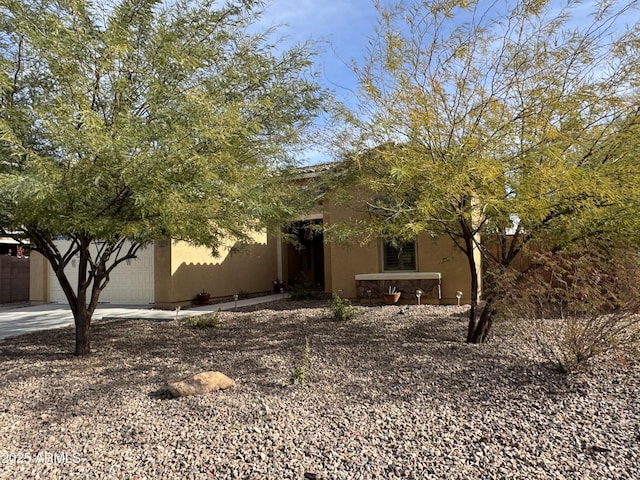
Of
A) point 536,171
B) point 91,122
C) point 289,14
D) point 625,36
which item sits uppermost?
point 289,14

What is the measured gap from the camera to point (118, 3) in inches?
226

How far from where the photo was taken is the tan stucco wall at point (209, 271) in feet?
45.3

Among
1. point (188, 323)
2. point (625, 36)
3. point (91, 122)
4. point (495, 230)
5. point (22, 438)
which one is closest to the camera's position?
point (22, 438)

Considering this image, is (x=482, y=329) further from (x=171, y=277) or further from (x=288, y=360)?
(x=171, y=277)

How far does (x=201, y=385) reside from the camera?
517cm

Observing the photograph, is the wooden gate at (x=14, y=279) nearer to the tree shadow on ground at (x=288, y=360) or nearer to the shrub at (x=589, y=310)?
the tree shadow on ground at (x=288, y=360)

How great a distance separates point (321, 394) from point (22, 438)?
287 cm

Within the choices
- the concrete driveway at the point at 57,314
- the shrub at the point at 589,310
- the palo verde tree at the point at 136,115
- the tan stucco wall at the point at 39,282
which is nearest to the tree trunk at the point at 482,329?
the shrub at the point at 589,310

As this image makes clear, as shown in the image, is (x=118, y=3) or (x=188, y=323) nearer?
(x=118, y=3)

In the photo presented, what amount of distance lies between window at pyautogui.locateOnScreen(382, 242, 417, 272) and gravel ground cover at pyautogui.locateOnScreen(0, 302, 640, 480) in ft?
19.0

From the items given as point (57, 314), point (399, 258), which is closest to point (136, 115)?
point (399, 258)

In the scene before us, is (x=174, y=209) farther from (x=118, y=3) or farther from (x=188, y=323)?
(x=188, y=323)

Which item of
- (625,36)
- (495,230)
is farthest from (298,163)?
(625,36)

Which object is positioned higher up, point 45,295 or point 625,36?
point 625,36
